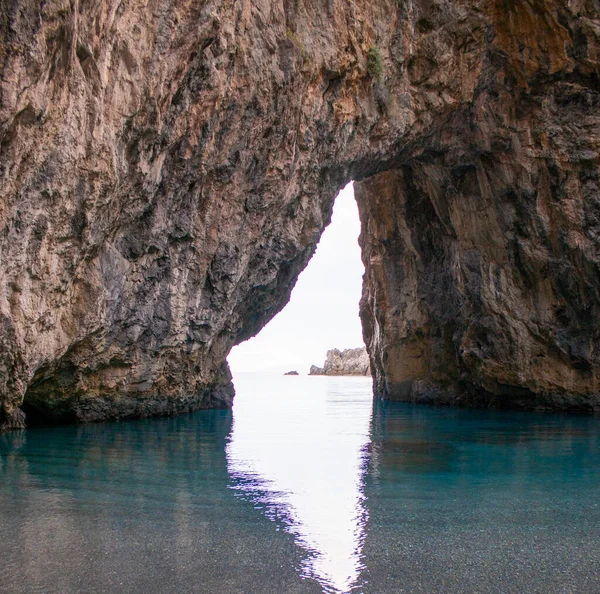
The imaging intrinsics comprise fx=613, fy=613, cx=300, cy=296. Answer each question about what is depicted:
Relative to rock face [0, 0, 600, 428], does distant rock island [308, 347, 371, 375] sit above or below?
below

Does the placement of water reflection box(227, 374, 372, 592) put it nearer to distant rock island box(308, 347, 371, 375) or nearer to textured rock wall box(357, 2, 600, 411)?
textured rock wall box(357, 2, 600, 411)

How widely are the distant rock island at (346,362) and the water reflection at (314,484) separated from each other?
70.1 m

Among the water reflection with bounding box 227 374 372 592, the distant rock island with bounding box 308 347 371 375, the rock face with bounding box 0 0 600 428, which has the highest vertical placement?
the rock face with bounding box 0 0 600 428

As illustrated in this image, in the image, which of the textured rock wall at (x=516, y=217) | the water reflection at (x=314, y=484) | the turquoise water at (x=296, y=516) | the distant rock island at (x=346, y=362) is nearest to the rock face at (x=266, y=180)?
the textured rock wall at (x=516, y=217)

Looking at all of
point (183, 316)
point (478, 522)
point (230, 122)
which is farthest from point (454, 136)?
point (478, 522)

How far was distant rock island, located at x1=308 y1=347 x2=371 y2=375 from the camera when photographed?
3511 inches

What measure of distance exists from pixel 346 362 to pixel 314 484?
87.3 metres

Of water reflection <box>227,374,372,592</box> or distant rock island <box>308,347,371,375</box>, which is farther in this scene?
distant rock island <box>308,347,371,375</box>

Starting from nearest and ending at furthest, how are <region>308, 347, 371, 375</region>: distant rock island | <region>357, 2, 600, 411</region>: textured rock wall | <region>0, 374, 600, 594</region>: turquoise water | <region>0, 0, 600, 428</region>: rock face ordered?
1. <region>0, 374, 600, 594</region>: turquoise water
2. <region>0, 0, 600, 428</region>: rock face
3. <region>357, 2, 600, 411</region>: textured rock wall
4. <region>308, 347, 371, 375</region>: distant rock island

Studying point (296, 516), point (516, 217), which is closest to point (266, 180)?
point (516, 217)

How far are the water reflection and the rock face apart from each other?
15.2ft

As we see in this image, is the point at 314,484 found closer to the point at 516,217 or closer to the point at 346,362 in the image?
the point at 516,217

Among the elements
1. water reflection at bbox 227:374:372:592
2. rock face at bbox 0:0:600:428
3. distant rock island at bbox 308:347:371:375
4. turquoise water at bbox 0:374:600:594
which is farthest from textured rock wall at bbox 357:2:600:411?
distant rock island at bbox 308:347:371:375

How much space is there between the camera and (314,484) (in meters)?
8.77
